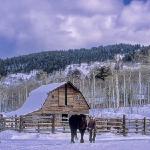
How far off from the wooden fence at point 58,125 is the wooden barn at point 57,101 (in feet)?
38.1

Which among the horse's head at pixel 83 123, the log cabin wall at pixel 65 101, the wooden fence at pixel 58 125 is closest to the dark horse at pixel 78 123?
the horse's head at pixel 83 123

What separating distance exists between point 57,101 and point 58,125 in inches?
505

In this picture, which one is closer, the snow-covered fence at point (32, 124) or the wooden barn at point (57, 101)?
the snow-covered fence at point (32, 124)

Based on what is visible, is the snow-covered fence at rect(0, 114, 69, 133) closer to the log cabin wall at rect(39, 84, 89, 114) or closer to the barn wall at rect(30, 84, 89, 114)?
the barn wall at rect(30, 84, 89, 114)

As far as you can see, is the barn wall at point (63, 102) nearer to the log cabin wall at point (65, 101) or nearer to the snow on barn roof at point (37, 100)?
the log cabin wall at point (65, 101)


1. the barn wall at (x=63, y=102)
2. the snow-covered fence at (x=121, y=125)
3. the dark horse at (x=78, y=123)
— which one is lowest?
the snow-covered fence at (x=121, y=125)

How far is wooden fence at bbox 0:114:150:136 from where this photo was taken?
133 feet

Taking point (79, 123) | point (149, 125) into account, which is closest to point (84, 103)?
point (149, 125)

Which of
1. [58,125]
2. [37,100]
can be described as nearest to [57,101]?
[37,100]

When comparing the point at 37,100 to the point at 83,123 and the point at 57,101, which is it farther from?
the point at 83,123

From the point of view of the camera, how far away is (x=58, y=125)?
44375 millimetres

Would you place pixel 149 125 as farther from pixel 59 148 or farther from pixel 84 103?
pixel 59 148

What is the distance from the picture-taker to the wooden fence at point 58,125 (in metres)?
40.6

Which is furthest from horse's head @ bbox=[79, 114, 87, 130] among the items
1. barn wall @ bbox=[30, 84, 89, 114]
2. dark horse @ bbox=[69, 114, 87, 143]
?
barn wall @ bbox=[30, 84, 89, 114]
